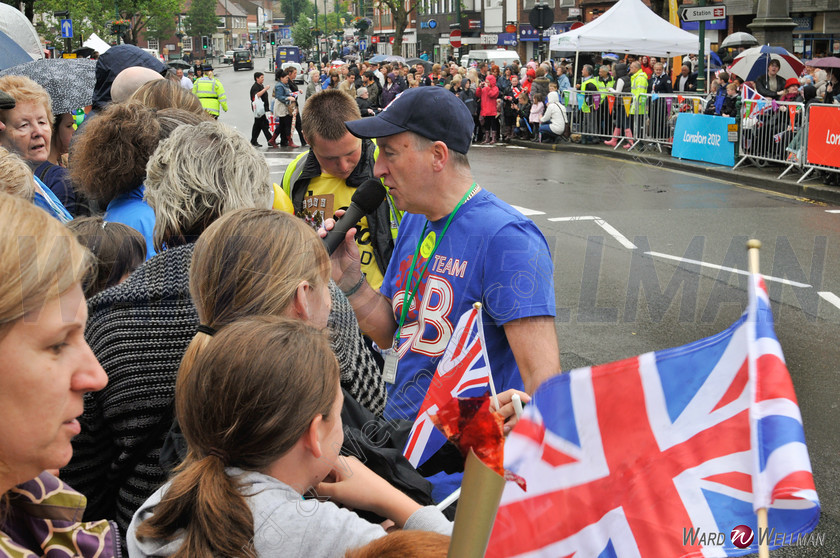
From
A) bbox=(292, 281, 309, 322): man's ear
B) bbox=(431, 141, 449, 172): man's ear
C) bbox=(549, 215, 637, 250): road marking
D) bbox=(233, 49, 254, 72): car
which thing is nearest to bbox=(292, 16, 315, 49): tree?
bbox=(233, 49, 254, 72): car

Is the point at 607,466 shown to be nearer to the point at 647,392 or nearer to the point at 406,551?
the point at 647,392

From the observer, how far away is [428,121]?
9.80ft

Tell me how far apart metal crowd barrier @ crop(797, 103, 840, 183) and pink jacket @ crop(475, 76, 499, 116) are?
9.92m

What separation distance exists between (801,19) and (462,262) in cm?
3437

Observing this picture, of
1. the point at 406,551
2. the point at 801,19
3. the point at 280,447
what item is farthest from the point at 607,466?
the point at 801,19

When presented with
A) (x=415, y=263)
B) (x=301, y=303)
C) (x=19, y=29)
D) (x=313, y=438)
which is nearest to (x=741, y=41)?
(x=19, y=29)

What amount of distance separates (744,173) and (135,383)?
1431 centimetres

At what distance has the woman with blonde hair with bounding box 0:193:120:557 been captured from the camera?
51.2 inches

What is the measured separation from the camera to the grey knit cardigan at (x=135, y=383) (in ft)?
6.89

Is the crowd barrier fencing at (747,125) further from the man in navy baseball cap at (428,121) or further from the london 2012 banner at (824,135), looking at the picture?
the man in navy baseball cap at (428,121)

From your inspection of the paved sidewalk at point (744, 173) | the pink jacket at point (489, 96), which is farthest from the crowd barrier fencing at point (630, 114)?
the pink jacket at point (489, 96)

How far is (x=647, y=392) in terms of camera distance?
1773 millimetres

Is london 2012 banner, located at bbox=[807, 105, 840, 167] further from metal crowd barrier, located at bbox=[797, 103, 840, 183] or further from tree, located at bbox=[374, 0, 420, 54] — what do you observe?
tree, located at bbox=[374, 0, 420, 54]

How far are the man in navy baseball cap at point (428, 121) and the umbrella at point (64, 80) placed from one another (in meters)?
3.73
